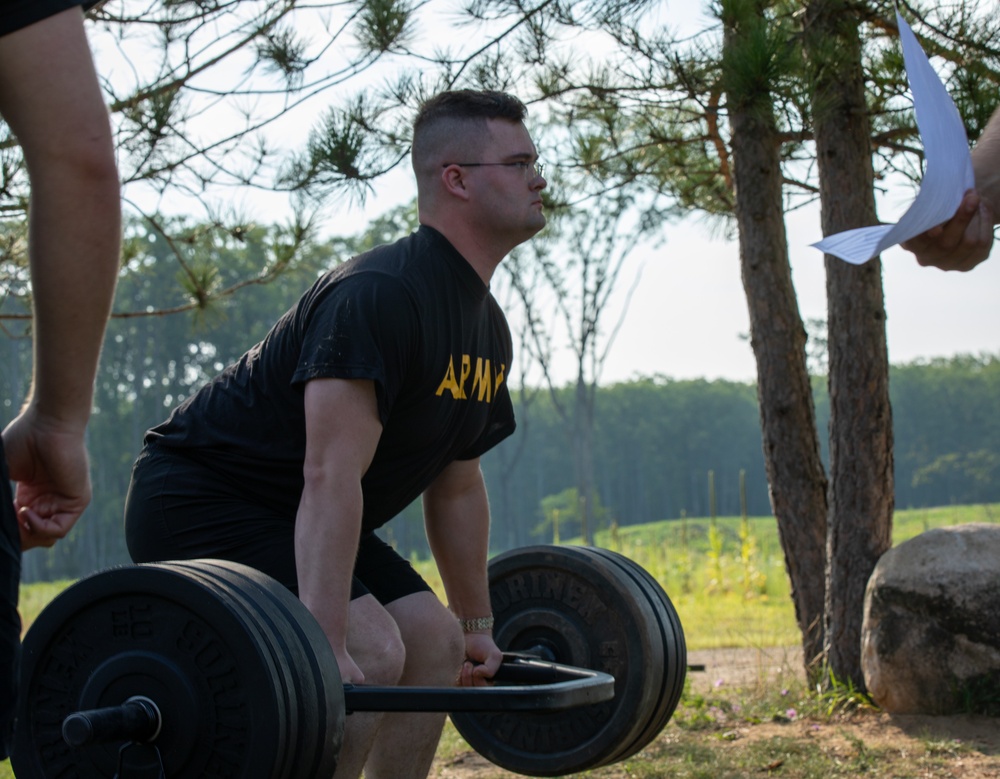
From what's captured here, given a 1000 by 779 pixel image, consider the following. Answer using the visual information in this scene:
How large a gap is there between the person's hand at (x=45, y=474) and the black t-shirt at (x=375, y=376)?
0.92 meters

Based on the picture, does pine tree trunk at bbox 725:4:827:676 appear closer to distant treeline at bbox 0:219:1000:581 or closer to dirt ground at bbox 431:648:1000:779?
dirt ground at bbox 431:648:1000:779

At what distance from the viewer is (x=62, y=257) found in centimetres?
123

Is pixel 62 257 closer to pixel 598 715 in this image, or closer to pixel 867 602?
pixel 598 715

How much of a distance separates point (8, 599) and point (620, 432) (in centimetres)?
5261

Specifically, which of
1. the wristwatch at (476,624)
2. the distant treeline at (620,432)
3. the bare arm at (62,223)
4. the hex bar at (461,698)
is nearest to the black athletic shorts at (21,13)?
the bare arm at (62,223)

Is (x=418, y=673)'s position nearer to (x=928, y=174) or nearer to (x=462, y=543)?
(x=462, y=543)

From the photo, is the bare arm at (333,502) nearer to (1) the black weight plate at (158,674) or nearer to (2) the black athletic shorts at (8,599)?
(1) the black weight plate at (158,674)

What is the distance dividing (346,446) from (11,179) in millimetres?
2541

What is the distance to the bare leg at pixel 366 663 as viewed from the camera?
2.30 m

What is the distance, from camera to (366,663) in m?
2.31

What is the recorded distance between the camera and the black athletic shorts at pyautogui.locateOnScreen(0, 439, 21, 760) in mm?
1172

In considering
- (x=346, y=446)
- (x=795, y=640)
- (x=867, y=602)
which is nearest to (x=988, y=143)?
(x=346, y=446)

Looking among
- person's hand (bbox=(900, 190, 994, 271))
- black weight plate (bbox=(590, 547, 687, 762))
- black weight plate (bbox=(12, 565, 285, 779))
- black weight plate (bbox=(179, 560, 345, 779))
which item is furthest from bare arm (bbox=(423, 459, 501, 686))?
person's hand (bbox=(900, 190, 994, 271))

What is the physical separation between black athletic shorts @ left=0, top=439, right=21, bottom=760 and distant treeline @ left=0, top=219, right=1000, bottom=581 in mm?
38983
